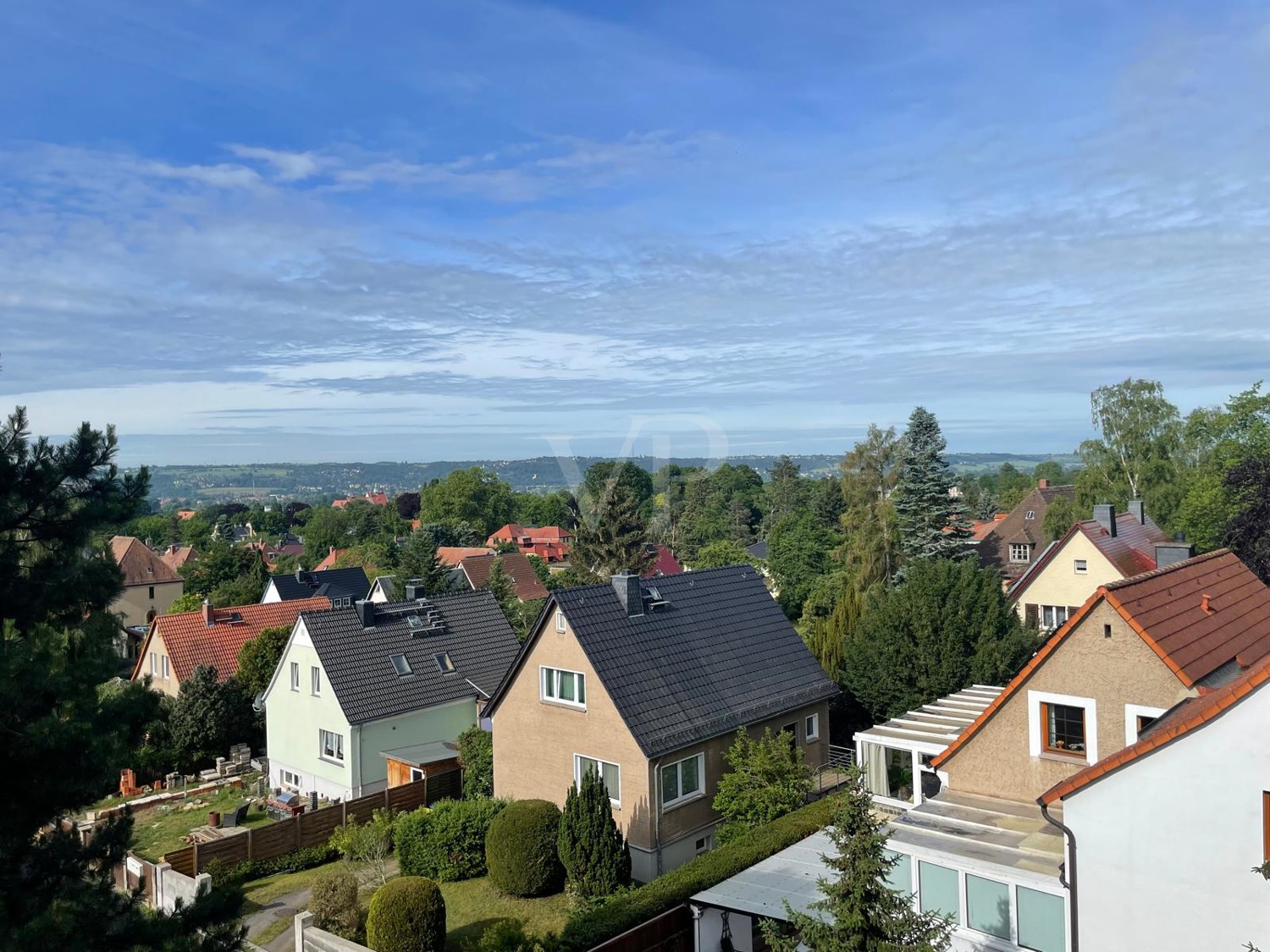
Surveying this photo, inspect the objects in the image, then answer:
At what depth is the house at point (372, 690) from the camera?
26.2 meters

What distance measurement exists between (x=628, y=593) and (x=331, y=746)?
1124 centimetres

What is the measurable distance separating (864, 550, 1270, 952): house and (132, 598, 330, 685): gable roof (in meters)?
26.4

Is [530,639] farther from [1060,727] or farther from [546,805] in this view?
[1060,727]

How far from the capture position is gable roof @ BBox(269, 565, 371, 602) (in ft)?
192

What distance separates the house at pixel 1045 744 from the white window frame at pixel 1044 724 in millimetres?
15

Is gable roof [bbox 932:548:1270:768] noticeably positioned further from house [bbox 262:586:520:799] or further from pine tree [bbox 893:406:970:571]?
pine tree [bbox 893:406:970:571]

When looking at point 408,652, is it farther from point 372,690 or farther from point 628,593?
point 628,593

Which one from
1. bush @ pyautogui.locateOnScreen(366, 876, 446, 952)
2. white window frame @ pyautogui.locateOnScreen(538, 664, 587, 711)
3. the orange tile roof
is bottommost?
bush @ pyautogui.locateOnScreen(366, 876, 446, 952)

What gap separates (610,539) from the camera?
2202 inches

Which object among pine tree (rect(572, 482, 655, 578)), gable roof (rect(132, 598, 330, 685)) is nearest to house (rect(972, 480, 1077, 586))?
pine tree (rect(572, 482, 655, 578))

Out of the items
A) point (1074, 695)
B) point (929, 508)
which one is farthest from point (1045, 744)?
point (929, 508)

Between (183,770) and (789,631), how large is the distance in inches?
844

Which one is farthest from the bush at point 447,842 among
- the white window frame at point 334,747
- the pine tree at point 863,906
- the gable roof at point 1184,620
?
the pine tree at point 863,906

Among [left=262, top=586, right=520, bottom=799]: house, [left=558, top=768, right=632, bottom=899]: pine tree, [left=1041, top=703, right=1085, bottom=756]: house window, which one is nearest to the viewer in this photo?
[left=1041, top=703, right=1085, bottom=756]: house window
